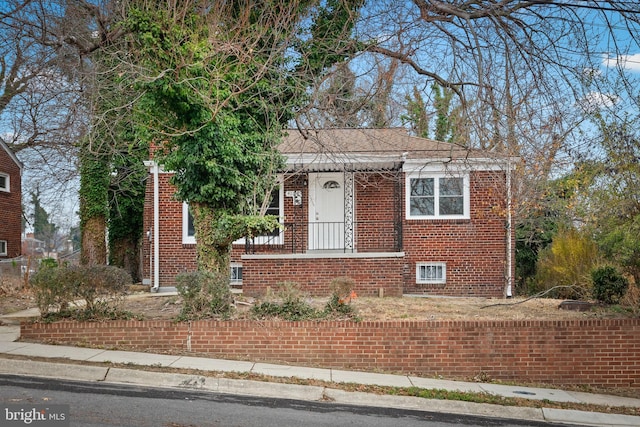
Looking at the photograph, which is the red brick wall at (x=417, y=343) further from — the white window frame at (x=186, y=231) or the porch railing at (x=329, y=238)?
the white window frame at (x=186, y=231)

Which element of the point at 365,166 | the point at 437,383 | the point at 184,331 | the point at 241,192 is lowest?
the point at 437,383

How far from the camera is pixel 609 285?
11.8 metres

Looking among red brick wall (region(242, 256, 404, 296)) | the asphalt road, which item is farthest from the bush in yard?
red brick wall (region(242, 256, 404, 296))

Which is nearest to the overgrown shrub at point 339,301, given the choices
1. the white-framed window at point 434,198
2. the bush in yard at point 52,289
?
the bush in yard at point 52,289

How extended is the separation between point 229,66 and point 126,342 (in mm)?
5212

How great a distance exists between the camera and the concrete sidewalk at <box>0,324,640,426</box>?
8250 millimetres

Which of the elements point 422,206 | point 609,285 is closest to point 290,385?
point 609,285

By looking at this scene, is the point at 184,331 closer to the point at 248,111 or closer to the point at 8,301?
the point at 248,111

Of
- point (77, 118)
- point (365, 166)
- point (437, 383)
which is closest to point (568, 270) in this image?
point (365, 166)

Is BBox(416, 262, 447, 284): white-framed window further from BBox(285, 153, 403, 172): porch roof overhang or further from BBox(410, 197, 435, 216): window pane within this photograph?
BBox(285, 153, 403, 172): porch roof overhang

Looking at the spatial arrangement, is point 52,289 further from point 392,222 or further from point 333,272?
point 392,222

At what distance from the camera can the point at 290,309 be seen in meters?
10.6

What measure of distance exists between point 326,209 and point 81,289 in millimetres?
9066

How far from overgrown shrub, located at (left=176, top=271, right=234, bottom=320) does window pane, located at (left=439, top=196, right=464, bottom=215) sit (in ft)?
29.8
